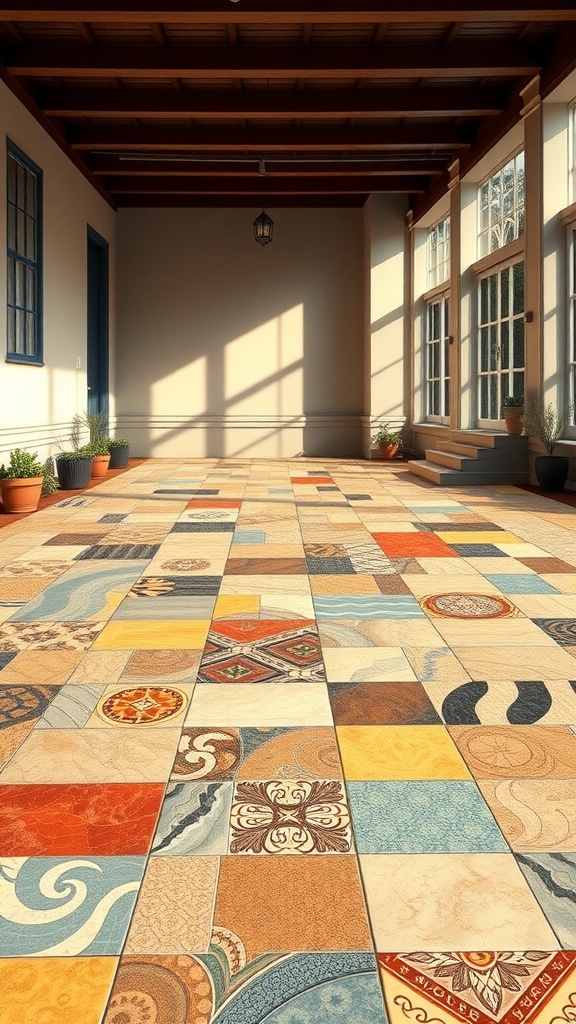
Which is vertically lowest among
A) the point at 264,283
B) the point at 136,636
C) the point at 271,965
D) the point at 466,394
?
the point at 271,965

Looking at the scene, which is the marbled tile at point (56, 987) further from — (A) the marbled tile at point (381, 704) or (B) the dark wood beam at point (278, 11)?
(B) the dark wood beam at point (278, 11)

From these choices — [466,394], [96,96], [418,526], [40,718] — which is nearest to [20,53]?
[96,96]

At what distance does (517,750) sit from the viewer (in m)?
2.10

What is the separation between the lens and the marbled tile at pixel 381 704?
7.54 feet

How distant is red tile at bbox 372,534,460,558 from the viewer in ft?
15.4

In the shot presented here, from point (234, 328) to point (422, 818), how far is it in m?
11.4

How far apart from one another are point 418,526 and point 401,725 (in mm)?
3572

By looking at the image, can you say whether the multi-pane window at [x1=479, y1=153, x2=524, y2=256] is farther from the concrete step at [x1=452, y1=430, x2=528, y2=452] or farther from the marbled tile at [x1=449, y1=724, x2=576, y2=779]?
the marbled tile at [x1=449, y1=724, x2=576, y2=779]

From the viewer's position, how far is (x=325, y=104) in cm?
830

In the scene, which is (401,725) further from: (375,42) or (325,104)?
(325,104)

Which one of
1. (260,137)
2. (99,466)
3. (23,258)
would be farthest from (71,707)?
(260,137)

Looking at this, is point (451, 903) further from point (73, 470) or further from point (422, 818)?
point (73, 470)

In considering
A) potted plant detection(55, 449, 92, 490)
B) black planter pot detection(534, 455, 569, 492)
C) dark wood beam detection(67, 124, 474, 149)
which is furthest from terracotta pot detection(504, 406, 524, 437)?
potted plant detection(55, 449, 92, 490)

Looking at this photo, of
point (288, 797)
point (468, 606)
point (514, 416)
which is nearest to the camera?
point (288, 797)
